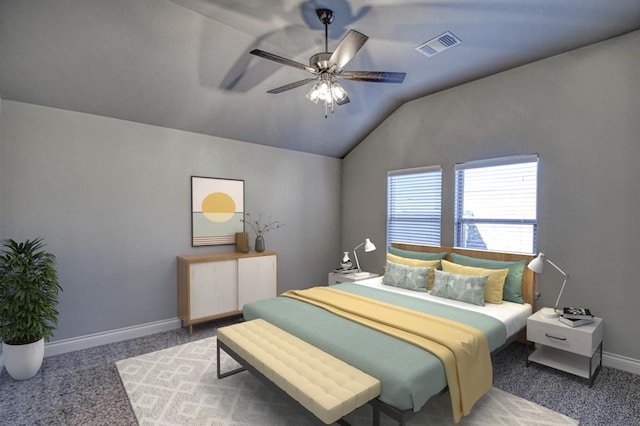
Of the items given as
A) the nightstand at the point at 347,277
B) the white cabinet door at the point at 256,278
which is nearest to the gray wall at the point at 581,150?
the nightstand at the point at 347,277

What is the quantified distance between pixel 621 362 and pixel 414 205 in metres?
2.73

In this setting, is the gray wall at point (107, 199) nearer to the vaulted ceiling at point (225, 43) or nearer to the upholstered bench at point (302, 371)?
the vaulted ceiling at point (225, 43)

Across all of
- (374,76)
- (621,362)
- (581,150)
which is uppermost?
(374,76)

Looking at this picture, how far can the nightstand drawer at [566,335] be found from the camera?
2709 mm

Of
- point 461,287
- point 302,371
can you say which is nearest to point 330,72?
point 302,371

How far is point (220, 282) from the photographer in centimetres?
410

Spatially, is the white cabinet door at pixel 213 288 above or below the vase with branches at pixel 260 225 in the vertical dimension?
below

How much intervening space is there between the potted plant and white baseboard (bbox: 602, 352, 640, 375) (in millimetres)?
5177

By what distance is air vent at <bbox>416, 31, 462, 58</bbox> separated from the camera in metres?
3.11

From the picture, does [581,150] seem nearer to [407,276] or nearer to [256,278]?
[407,276]

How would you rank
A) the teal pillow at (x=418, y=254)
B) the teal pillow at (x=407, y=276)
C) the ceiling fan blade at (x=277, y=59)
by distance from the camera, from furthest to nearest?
the teal pillow at (x=418, y=254) → the teal pillow at (x=407, y=276) → the ceiling fan blade at (x=277, y=59)

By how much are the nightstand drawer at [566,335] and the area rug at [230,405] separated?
2.16 feet

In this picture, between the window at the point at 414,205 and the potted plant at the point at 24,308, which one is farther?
the window at the point at 414,205

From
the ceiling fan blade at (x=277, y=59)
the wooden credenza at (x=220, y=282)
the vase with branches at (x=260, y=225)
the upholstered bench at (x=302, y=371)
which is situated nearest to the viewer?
the upholstered bench at (x=302, y=371)
